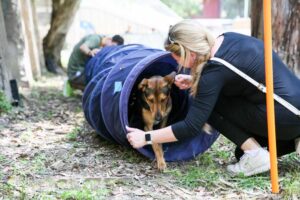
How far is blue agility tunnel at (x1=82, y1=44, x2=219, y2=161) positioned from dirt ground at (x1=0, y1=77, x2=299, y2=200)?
0.16m

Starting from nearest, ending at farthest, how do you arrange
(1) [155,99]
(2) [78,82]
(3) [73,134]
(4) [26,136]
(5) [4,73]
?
(1) [155,99] < (4) [26,136] < (3) [73,134] < (5) [4,73] < (2) [78,82]

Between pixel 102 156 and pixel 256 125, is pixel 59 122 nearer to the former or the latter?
pixel 102 156

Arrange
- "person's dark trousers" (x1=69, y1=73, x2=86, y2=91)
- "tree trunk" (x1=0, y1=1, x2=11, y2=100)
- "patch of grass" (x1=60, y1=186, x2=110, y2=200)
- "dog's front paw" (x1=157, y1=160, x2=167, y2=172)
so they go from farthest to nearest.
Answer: "person's dark trousers" (x1=69, y1=73, x2=86, y2=91) → "tree trunk" (x1=0, y1=1, x2=11, y2=100) → "dog's front paw" (x1=157, y1=160, x2=167, y2=172) → "patch of grass" (x1=60, y1=186, x2=110, y2=200)

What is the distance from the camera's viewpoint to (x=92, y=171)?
156 inches

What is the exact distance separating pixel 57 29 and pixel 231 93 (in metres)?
9.28

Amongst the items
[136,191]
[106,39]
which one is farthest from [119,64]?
[106,39]

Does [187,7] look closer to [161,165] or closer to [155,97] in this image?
[155,97]

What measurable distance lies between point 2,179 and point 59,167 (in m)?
0.60

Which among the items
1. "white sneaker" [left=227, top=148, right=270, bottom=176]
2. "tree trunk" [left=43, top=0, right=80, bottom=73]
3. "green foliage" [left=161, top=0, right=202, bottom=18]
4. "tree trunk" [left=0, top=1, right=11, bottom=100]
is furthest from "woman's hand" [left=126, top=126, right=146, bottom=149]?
"green foliage" [left=161, top=0, right=202, bottom=18]

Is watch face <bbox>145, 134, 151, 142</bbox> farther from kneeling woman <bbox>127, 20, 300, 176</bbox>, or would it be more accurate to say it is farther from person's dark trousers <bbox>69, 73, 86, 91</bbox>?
person's dark trousers <bbox>69, 73, 86, 91</bbox>

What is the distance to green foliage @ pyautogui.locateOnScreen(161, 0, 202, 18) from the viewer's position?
1161 inches

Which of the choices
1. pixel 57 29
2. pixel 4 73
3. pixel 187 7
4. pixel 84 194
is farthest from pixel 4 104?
pixel 187 7

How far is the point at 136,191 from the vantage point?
3.45 meters

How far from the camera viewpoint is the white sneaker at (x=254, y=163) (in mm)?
3662
